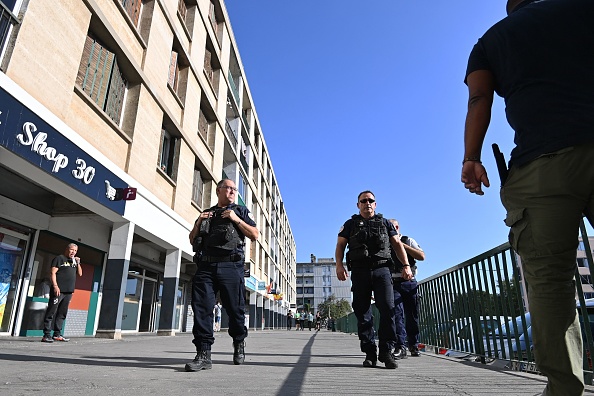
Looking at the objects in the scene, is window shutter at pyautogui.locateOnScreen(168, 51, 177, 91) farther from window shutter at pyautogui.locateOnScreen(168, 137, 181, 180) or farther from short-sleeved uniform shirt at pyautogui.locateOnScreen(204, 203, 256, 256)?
short-sleeved uniform shirt at pyautogui.locateOnScreen(204, 203, 256, 256)

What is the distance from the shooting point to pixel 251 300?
1102 inches

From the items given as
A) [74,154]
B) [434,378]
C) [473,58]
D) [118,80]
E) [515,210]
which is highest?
[118,80]

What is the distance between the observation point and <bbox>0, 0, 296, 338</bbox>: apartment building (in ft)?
22.1

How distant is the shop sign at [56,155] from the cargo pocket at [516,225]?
6.56 meters

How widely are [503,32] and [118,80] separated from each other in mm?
10287

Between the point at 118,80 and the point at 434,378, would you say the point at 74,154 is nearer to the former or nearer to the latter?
the point at 118,80

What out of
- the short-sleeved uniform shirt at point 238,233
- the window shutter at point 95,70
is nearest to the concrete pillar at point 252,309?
the window shutter at point 95,70

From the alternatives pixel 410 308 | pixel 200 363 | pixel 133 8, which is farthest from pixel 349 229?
pixel 133 8

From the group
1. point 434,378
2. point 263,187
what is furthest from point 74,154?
point 263,187

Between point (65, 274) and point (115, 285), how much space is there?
1.75 metres

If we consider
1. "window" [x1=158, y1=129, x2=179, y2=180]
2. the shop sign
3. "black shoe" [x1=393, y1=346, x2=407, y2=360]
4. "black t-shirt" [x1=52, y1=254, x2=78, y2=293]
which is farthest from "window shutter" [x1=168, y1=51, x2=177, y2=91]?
"black shoe" [x1=393, y1=346, x2=407, y2=360]

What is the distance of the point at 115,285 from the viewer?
29.9ft

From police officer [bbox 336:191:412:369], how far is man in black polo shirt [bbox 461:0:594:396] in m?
2.70

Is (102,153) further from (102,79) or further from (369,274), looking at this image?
(369,274)
